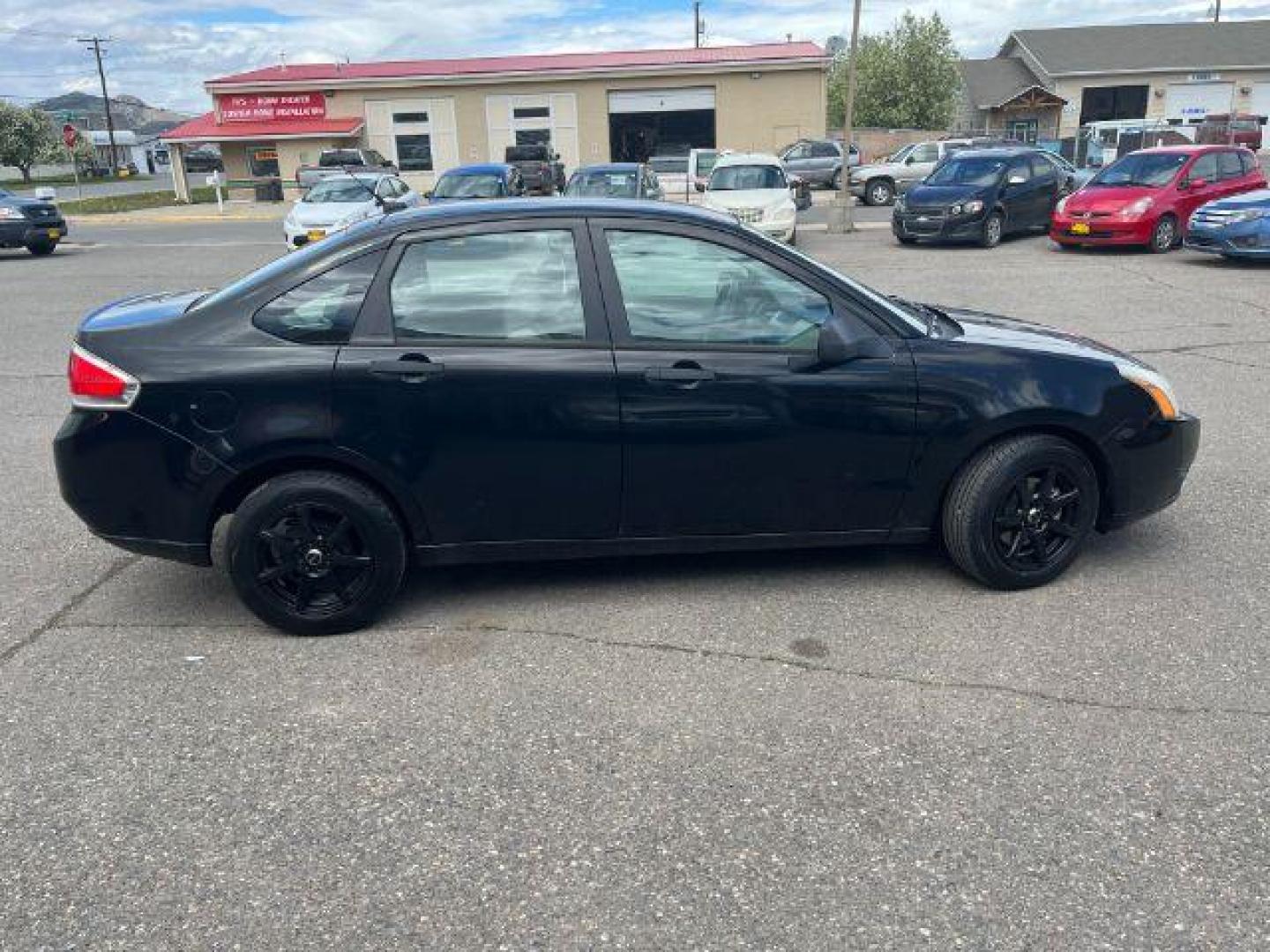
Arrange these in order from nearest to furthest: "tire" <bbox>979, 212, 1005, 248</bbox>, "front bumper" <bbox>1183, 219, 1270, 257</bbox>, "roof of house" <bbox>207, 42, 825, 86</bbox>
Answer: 1. "front bumper" <bbox>1183, 219, 1270, 257</bbox>
2. "tire" <bbox>979, 212, 1005, 248</bbox>
3. "roof of house" <bbox>207, 42, 825, 86</bbox>

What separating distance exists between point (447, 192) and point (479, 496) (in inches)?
658

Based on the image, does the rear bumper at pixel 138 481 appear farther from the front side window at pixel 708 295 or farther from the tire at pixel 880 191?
Answer: the tire at pixel 880 191

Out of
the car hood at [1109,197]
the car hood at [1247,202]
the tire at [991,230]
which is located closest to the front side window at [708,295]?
the car hood at [1247,202]

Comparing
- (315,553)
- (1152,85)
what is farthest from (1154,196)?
(1152,85)

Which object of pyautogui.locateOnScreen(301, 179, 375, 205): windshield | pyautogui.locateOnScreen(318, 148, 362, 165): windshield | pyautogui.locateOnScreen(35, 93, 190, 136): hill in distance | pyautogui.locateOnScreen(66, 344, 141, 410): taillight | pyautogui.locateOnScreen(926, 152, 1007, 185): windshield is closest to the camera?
pyautogui.locateOnScreen(66, 344, 141, 410): taillight

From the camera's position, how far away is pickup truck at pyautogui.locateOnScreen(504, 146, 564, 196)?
99.5 feet

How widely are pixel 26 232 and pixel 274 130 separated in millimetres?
22792

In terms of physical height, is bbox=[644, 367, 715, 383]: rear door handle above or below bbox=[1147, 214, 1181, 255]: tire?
above

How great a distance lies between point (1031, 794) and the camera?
291 cm

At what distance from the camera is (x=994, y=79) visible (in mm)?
57250

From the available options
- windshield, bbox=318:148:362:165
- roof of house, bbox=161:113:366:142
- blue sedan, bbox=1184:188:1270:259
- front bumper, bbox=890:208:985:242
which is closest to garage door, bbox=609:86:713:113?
roof of house, bbox=161:113:366:142

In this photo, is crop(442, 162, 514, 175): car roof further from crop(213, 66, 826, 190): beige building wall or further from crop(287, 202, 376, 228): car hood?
crop(213, 66, 826, 190): beige building wall

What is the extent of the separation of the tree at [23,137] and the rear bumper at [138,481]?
7125 centimetres

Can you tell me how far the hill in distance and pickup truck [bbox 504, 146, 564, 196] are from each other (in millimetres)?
86912
